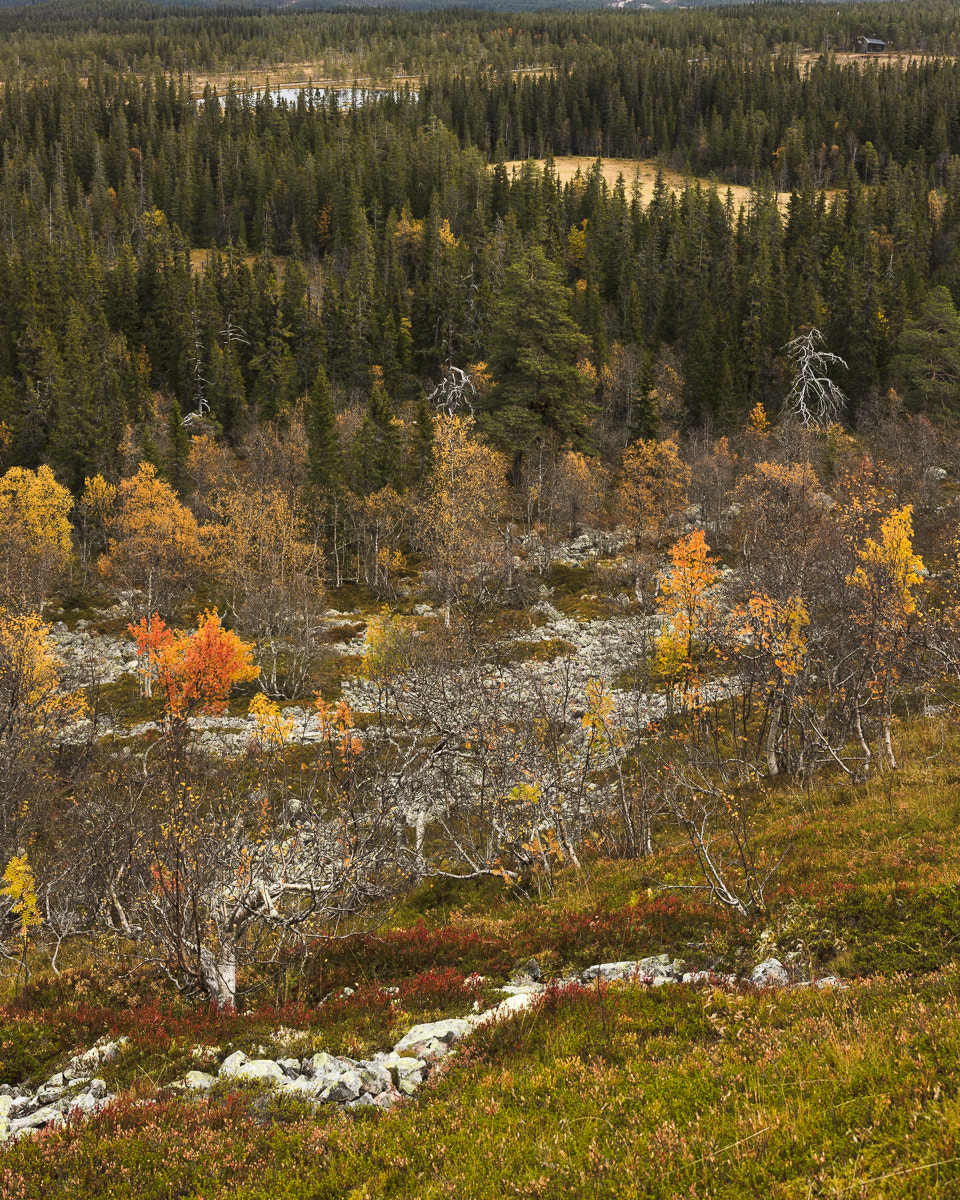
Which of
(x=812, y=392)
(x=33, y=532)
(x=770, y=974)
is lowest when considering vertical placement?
(x=33, y=532)

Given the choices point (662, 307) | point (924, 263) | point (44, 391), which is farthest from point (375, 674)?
point (924, 263)

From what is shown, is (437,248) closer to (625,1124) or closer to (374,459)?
(374,459)

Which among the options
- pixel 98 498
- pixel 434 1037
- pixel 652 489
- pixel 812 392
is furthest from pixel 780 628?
pixel 812 392

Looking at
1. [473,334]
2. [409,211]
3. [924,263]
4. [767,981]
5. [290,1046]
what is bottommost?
[290,1046]

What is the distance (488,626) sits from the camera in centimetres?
5909

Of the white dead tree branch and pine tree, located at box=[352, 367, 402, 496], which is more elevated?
the white dead tree branch

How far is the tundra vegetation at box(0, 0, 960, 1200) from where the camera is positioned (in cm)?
824

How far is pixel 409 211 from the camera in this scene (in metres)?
137

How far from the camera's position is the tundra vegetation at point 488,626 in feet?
27.0

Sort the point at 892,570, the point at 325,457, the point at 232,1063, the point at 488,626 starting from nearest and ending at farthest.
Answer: the point at 232,1063
the point at 892,570
the point at 488,626
the point at 325,457

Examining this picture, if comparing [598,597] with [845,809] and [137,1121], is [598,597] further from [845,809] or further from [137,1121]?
[137,1121]

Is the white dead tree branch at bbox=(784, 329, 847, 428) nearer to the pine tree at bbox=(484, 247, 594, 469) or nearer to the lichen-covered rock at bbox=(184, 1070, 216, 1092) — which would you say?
the pine tree at bbox=(484, 247, 594, 469)

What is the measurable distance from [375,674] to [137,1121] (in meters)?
35.1

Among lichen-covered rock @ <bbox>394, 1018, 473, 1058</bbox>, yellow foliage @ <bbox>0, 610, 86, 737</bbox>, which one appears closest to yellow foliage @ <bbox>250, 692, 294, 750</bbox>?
yellow foliage @ <bbox>0, 610, 86, 737</bbox>
